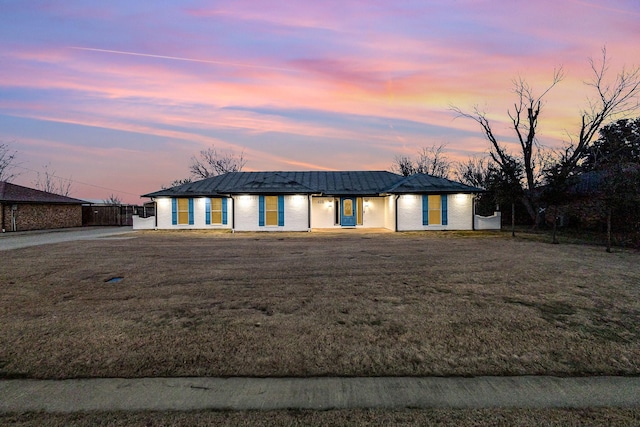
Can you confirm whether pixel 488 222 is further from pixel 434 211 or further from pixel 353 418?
pixel 353 418

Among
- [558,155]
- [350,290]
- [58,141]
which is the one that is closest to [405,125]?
[558,155]

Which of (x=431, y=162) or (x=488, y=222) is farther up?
(x=431, y=162)

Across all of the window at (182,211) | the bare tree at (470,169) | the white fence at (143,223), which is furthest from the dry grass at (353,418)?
the bare tree at (470,169)

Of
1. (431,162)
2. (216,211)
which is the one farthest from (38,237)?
(431,162)

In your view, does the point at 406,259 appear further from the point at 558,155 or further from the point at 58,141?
the point at 58,141

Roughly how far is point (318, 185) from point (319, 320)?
19.6m

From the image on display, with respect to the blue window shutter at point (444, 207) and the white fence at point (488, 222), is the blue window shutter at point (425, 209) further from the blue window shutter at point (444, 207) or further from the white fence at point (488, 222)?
the white fence at point (488, 222)

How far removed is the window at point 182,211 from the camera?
22.2 m

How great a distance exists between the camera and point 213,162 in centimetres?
4419

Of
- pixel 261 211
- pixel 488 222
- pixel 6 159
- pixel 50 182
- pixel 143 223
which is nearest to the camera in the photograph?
pixel 261 211

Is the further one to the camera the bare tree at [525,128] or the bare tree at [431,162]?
the bare tree at [431,162]

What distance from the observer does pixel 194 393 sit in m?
2.71

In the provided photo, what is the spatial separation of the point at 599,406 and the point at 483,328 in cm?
162

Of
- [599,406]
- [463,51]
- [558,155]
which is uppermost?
[463,51]
